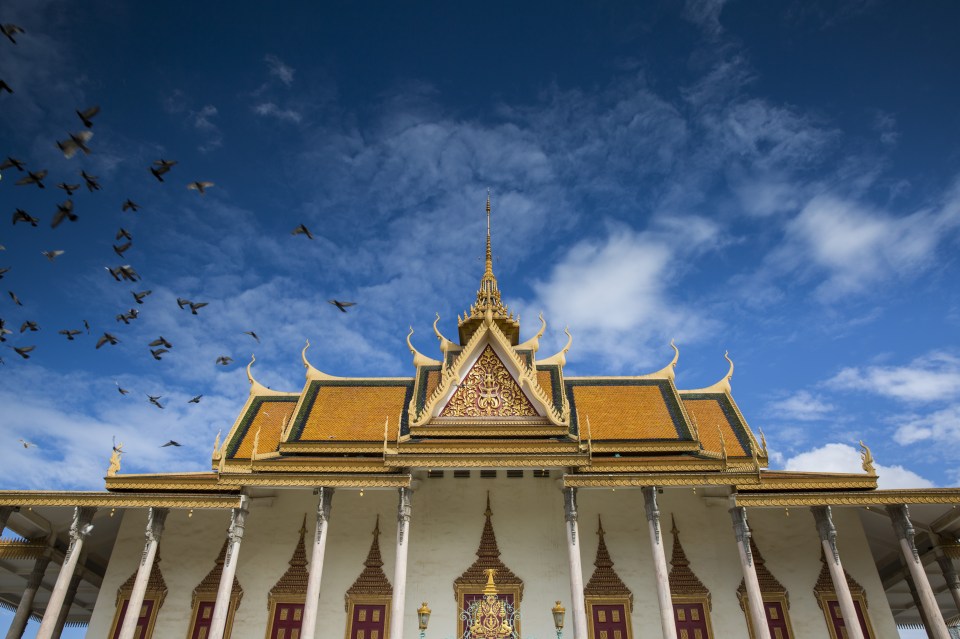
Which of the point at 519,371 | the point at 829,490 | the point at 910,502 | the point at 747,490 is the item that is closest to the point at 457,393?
the point at 519,371

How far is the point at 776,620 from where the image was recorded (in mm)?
17219

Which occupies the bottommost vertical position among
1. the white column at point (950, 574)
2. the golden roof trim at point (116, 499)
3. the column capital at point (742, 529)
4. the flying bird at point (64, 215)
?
the white column at point (950, 574)

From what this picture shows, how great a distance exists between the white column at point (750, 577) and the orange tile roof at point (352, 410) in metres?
9.64

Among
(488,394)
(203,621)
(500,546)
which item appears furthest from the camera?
(488,394)

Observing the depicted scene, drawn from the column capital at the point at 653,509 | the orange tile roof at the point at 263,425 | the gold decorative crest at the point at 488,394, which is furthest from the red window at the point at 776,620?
the orange tile roof at the point at 263,425

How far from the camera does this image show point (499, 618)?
53.5 feet

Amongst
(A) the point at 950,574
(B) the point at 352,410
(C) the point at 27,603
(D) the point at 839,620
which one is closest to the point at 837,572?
(D) the point at 839,620

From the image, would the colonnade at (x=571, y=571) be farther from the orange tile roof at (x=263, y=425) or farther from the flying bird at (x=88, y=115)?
the flying bird at (x=88, y=115)

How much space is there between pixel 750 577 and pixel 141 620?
51.9 ft

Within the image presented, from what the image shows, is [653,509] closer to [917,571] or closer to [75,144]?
[917,571]

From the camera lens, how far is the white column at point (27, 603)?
1695cm

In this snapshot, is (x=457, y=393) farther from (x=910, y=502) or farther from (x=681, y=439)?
(x=910, y=502)

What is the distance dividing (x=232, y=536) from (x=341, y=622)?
3.72m

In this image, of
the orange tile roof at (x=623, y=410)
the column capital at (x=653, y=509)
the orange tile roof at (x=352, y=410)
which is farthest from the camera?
the orange tile roof at (x=352, y=410)
